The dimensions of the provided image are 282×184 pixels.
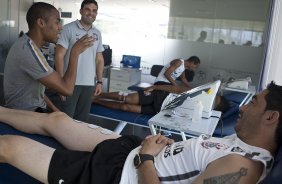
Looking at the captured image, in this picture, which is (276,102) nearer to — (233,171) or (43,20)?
(233,171)

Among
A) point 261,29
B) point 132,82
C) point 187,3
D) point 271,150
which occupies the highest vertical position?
point 187,3

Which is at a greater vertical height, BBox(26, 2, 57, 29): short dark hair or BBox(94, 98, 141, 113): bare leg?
BBox(26, 2, 57, 29): short dark hair

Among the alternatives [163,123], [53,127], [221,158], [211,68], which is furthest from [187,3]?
[221,158]

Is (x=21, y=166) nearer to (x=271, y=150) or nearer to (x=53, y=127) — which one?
(x=53, y=127)

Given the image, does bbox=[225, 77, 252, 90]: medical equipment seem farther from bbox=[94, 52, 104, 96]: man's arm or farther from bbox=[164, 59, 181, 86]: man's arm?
bbox=[94, 52, 104, 96]: man's arm

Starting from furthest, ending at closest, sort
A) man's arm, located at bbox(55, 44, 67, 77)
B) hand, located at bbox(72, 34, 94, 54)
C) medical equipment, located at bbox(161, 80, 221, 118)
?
man's arm, located at bbox(55, 44, 67, 77)
medical equipment, located at bbox(161, 80, 221, 118)
hand, located at bbox(72, 34, 94, 54)

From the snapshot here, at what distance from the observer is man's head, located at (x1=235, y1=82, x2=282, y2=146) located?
1174 mm

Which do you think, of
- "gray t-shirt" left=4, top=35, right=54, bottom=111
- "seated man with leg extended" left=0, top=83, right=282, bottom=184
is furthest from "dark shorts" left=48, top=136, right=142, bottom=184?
"gray t-shirt" left=4, top=35, right=54, bottom=111

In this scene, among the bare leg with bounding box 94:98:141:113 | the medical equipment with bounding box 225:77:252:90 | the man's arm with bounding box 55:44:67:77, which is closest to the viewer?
the man's arm with bounding box 55:44:67:77

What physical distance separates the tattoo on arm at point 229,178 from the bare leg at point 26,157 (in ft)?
2.31

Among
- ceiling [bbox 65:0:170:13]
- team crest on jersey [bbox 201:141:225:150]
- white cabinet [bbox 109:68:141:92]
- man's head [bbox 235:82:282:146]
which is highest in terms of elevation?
ceiling [bbox 65:0:170:13]

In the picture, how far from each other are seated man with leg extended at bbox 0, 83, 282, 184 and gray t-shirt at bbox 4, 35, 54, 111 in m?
0.43

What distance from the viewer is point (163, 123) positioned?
6.19 feet

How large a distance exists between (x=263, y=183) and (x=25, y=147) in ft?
3.22
